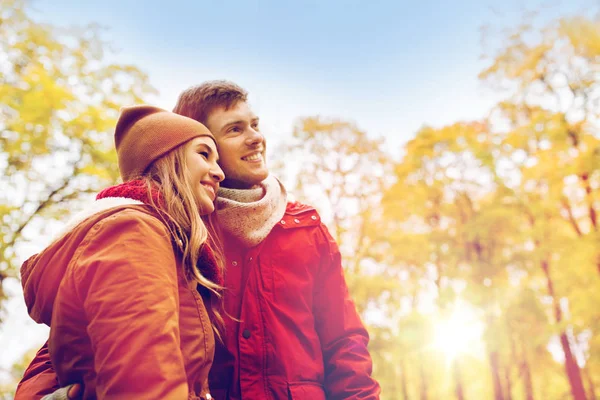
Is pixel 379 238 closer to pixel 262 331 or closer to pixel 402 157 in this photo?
pixel 402 157

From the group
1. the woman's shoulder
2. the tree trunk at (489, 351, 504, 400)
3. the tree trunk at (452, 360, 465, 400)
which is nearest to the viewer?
the woman's shoulder

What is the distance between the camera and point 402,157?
51.3 ft

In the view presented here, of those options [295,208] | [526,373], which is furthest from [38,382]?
[526,373]

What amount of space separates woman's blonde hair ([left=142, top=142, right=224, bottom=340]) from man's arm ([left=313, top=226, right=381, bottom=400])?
0.62m

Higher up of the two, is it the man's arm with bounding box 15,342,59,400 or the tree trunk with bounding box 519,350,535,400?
the man's arm with bounding box 15,342,59,400

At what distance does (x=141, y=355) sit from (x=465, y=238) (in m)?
13.8

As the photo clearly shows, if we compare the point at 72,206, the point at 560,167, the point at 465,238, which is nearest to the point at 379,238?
the point at 465,238

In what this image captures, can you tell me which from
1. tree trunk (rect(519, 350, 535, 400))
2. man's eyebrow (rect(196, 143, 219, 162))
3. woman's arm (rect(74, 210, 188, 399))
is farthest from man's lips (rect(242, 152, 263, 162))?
tree trunk (rect(519, 350, 535, 400))

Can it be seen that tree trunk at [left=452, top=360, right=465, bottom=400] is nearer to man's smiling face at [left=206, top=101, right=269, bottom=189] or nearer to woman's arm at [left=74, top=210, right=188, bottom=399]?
man's smiling face at [left=206, top=101, right=269, bottom=189]

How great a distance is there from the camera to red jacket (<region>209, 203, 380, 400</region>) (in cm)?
200

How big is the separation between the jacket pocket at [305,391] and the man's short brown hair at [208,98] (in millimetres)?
1429

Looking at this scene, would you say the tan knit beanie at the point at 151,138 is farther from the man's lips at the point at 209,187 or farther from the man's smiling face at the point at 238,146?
the man's smiling face at the point at 238,146

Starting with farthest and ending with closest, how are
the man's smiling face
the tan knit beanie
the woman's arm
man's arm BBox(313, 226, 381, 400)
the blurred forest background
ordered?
the blurred forest background < the man's smiling face < man's arm BBox(313, 226, 381, 400) < the tan knit beanie < the woman's arm

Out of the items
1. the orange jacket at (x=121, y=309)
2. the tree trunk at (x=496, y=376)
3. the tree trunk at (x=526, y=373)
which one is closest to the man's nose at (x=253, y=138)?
the orange jacket at (x=121, y=309)
